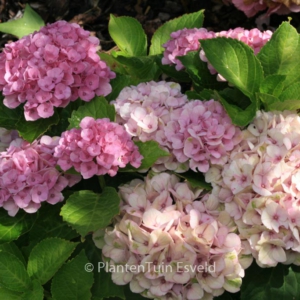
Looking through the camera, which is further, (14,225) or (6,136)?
(6,136)

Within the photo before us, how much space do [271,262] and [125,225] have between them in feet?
1.35

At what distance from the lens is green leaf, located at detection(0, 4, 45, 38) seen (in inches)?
100.0

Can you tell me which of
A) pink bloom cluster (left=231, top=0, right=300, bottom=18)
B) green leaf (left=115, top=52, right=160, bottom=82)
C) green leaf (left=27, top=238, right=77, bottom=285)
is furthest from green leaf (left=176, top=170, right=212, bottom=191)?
pink bloom cluster (left=231, top=0, right=300, bottom=18)

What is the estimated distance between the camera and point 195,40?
1.86 meters

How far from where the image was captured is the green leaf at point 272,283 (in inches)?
56.4

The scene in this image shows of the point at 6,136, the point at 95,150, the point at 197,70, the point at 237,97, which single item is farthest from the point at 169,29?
the point at 95,150

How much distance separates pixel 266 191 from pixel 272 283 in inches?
11.4

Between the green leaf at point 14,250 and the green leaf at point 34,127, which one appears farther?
the green leaf at point 34,127

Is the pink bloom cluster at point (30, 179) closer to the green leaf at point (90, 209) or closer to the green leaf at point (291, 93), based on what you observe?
the green leaf at point (90, 209)

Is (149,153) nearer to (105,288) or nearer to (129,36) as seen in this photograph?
(105,288)

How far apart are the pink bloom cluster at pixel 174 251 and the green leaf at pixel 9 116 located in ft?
1.76

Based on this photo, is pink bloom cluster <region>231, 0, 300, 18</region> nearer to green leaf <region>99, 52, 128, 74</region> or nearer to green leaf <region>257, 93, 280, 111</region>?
green leaf <region>99, 52, 128, 74</region>

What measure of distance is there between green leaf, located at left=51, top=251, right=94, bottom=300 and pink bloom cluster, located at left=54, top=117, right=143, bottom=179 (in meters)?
0.26

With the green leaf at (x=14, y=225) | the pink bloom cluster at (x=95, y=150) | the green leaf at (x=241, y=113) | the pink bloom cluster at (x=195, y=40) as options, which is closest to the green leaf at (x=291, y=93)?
the green leaf at (x=241, y=113)
